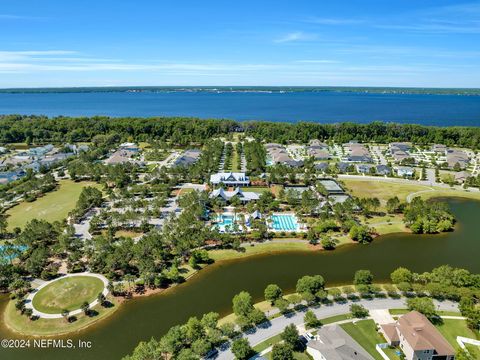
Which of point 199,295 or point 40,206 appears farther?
point 40,206

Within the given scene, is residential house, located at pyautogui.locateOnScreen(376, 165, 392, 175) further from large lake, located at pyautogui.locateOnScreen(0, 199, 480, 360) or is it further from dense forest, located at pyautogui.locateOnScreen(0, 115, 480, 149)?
dense forest, located at pyautogui.locateOnScreen(0, 115, 480, 149)

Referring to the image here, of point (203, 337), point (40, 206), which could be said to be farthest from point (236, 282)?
point (40, 206)

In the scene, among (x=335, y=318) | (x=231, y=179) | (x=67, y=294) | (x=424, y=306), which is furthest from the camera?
(x=231, y=179)

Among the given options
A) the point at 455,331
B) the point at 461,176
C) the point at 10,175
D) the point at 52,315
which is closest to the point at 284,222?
the point at 455,331

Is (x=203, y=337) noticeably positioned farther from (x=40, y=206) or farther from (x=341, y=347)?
(x=40, y=206)

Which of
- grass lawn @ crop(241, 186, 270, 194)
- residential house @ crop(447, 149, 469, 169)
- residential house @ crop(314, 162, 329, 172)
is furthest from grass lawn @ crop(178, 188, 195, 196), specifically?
residential house @ crop(447, 149, 469, 169)

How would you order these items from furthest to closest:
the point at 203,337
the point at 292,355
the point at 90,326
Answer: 1. the point at 90,326
2. the point at 203,337
3. the point at 292,355

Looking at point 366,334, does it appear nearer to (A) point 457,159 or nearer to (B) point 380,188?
(B) point 380,188
